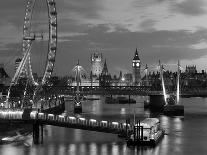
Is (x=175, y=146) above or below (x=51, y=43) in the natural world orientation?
below

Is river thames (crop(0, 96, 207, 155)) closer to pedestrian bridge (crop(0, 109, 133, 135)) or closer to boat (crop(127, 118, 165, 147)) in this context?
boat (crop(127, 118, 165, 147))

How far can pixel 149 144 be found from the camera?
37500 millimetres

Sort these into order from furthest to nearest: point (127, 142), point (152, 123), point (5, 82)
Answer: point (5, 82)
point (152, 123)
point (127, 142)

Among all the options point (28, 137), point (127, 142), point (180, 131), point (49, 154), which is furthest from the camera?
point (180, 131)

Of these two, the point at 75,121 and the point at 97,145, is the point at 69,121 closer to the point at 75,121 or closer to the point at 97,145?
the point at 75,121

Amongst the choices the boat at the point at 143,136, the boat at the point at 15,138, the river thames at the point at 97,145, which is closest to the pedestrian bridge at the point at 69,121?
the river thames at the point at 97,145

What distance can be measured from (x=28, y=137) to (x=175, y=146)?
10.4 m

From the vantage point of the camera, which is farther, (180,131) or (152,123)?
(180,131)

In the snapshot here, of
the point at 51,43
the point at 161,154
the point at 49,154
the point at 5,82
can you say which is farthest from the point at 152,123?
the point at 5,82

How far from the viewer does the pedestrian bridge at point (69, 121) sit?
39781mm

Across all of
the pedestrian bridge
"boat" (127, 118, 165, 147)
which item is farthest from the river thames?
the pedestrian bridge

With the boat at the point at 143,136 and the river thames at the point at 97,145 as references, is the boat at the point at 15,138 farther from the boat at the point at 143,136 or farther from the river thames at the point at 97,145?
the boat at the point at 143,136

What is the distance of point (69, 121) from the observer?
1586 inches

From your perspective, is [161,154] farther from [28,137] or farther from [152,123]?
→ [28,137]
